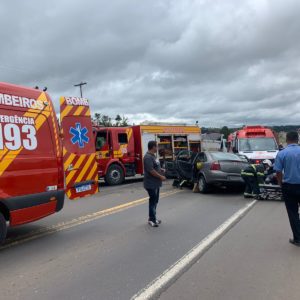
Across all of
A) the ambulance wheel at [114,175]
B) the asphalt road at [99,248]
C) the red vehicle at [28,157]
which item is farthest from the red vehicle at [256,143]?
the red vehicle at [28,157]

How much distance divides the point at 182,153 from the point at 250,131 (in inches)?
216

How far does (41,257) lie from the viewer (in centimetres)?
622

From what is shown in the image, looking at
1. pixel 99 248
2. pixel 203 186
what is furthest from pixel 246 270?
pixel 203 186

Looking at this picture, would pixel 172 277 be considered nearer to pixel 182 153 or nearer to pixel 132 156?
pixel 182 153

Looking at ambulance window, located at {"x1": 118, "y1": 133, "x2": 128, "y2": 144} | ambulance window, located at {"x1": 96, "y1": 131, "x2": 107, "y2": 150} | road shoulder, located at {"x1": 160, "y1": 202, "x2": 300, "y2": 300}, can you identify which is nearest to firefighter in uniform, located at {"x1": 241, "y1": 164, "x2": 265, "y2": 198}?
road shoulder, located at {"x1": 160, "y1": 202, "x2": 300, "y2": 300}

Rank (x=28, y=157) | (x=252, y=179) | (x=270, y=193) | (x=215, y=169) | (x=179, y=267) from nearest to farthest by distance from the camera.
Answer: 1. (x=179, y=267)
2. (x=28, y=157)
3. (x=270, y=193)
4. (x=252, y=179)
5. (x=215, y=169)

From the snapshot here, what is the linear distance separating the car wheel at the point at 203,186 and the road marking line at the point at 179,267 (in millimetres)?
5166

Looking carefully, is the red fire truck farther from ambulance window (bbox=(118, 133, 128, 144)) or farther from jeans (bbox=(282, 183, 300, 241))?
jeans (bbox=(282, 183, 300, 241))

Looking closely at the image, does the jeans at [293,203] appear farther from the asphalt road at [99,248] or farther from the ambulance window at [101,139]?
the ambulance window at [101,139]

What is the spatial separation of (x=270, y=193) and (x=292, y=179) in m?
5.53

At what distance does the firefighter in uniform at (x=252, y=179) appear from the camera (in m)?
12.1

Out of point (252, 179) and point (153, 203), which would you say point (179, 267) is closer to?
point (153, 203)

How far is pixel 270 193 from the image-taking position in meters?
11.9

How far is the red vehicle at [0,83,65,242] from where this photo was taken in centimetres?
663
